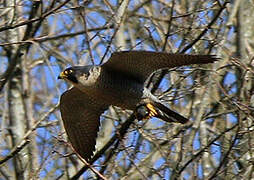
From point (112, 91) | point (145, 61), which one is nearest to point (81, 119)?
point (112, 91)

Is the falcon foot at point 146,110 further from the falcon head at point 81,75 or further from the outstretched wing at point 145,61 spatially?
the falcon head at point 81,75

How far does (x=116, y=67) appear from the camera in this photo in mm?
5715

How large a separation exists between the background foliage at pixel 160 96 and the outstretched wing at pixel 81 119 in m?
0.15

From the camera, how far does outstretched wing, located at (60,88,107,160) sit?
243 inches

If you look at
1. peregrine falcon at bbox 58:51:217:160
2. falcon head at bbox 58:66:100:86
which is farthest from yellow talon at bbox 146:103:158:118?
falcon head at bbox 58:66:100:86

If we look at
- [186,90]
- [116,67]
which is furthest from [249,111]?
[116,67]

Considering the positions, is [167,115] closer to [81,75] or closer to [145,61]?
[145,61]

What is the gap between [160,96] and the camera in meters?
5.95

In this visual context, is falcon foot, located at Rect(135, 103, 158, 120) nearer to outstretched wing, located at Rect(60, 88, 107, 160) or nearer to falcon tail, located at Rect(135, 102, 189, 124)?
falcon tail, located at Rect(135, 102, 189, 124)

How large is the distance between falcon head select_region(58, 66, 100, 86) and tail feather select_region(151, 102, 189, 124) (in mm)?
622

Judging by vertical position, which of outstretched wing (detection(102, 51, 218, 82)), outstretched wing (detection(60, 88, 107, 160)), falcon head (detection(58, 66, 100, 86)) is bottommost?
outstretched wing (detection(60, 88, 107, 160))

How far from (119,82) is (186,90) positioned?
0.62 m

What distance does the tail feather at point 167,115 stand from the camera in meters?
5.88

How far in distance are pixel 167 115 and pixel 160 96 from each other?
0.62 feet
